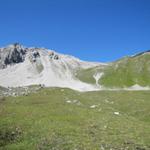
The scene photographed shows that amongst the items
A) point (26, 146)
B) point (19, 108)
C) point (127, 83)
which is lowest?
point (26, 146)

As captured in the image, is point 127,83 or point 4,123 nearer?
point 4,123

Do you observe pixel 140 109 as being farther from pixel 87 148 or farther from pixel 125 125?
pixel 87 148

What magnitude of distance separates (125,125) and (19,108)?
62.7 ft

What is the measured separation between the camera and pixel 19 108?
5022 cm

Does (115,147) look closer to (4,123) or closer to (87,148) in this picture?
(87,148)

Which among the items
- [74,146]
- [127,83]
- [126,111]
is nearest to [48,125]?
[74,146]

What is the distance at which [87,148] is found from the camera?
90.8 ft

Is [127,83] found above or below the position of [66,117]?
above

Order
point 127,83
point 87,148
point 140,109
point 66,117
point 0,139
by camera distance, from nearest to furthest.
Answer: point 87,148, point 0,139, point 66,117, point 140,109, point 127,83

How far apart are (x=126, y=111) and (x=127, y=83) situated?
14465cm

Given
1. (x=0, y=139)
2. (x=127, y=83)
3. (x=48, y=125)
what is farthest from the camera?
(x=127, y=83)

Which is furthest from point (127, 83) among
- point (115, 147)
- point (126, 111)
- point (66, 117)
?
point (115, 147)

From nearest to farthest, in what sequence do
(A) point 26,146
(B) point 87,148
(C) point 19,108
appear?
(B) point 87,148 < (A) point 26,146 < (C) point 19,108

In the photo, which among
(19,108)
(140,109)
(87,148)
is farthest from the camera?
(140,109)
